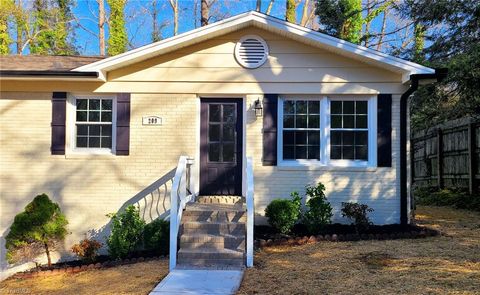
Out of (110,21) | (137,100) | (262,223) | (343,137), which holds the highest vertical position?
(110,21)

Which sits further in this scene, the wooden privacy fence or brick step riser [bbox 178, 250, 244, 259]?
the wooden privacy fence

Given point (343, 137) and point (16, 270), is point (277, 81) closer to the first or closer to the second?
point (343, 137)

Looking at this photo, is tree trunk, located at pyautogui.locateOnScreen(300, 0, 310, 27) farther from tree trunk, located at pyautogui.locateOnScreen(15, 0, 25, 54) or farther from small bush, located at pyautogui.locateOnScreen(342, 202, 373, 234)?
small bush, located at pyautogui.locateOnScreen(342, 202, 373, 234)

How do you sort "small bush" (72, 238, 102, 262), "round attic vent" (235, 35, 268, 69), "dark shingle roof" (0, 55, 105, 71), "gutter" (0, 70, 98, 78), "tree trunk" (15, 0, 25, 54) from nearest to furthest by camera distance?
"small bush" (72, 238, 102, 262) → "gutter" (0, 70, 98, 78) → "round attic vent" (235, 35, 268, 69) → "dark shingle roof" (0, 55, 105, 71) → "tree trunk" (15, 0, 25, 54)

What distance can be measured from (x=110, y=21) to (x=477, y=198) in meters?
21.6

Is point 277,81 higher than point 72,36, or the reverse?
point 72,36

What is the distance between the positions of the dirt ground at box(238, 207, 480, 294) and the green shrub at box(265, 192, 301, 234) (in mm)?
651

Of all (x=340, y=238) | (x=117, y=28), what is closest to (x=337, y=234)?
Result: (x=340, y=238)

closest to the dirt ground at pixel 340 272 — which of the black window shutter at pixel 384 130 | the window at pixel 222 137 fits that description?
the black window shutter at pixel 384 130

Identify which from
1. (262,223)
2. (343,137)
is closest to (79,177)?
(262,223)

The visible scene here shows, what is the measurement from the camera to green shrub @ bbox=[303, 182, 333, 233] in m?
8.36

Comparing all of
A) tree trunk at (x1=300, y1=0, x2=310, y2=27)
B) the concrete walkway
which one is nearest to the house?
the concrete walkway

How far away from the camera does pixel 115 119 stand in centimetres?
911

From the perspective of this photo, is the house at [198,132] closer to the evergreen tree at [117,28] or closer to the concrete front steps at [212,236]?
the concrete front steps at [212,236]
